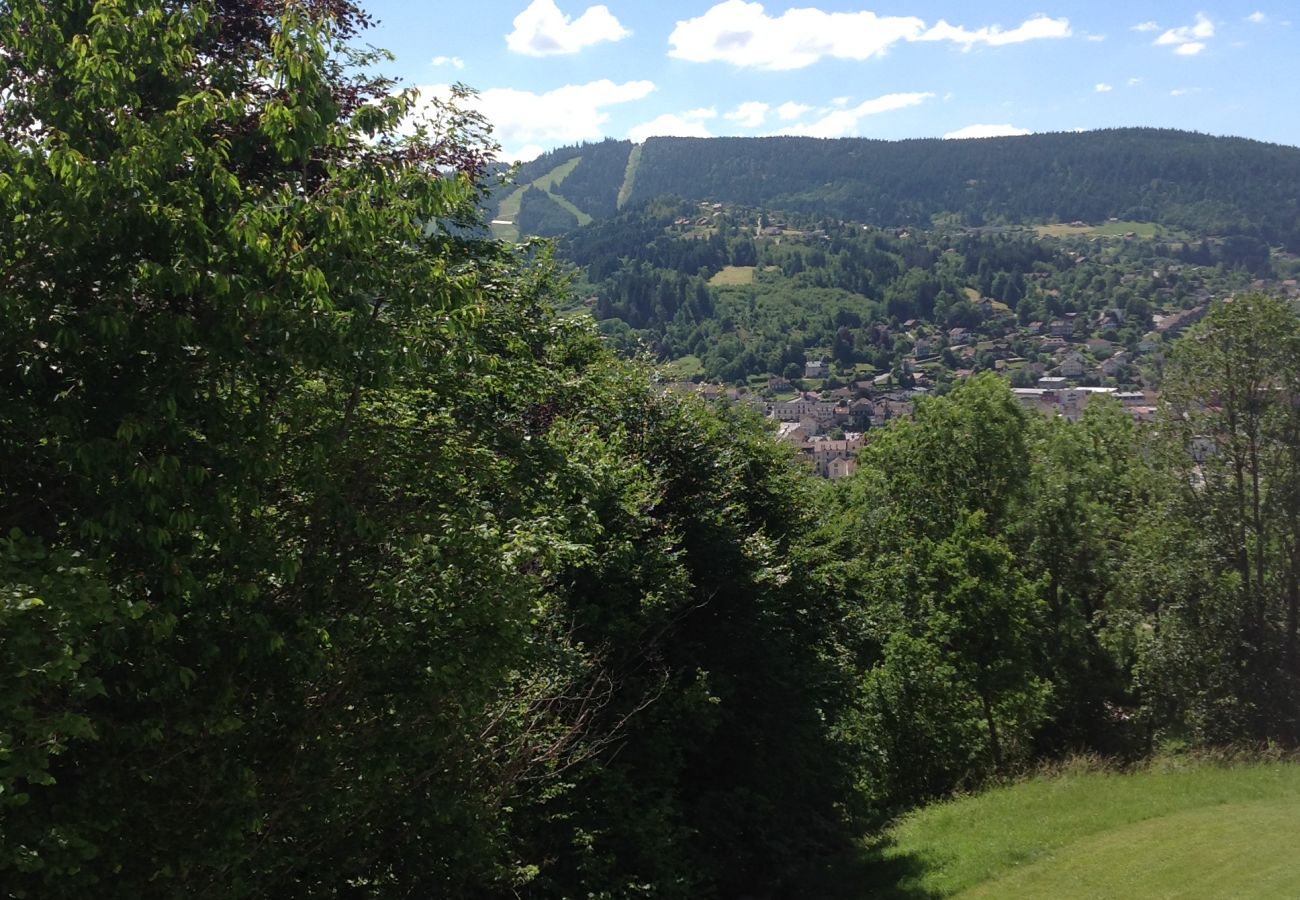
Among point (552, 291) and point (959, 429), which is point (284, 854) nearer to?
point (552, 291)

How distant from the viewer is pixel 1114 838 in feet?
55.6

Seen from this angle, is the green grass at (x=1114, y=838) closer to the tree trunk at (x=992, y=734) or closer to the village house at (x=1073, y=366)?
the tree trunk at (x=992, y=734)

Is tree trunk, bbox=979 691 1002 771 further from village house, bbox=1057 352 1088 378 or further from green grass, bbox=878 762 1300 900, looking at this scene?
village house, bbox=1057 352 1088 378

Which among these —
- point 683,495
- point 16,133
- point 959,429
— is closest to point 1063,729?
point 959,429

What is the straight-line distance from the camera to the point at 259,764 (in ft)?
26.5

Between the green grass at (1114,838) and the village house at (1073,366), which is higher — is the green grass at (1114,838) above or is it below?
below

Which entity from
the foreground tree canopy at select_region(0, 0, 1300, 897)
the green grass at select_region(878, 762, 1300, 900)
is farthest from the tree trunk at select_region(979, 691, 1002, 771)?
the foreground tree canopy at select_region(0, 0, 1300, 897)

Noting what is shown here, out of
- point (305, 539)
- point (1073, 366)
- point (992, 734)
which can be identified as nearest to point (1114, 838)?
point (992, 734)

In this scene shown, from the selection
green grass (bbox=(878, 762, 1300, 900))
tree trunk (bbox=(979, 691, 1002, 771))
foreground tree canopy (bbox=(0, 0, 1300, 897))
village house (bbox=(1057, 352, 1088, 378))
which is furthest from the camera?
village house (bbox=(1057, 352, 1088, 378))

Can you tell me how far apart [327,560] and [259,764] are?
177 cm

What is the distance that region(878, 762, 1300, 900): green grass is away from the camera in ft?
44.7

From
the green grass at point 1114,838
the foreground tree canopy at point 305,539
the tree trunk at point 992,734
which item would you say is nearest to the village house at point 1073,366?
the tree trunk at point 992,734

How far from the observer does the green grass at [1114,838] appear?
13625mm

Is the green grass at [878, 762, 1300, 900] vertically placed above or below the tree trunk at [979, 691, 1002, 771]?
above
